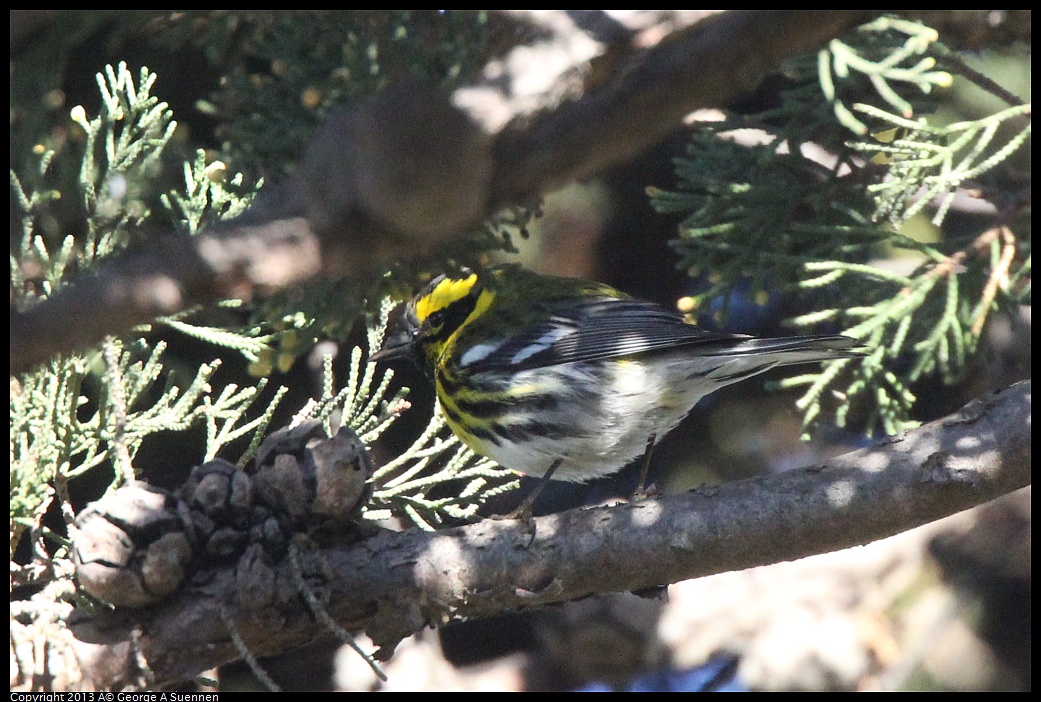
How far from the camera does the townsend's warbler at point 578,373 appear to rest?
1.98 m

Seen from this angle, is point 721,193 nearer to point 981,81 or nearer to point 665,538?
point 981,81

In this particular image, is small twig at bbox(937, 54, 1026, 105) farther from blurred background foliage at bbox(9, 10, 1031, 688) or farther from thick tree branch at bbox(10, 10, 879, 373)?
thick tree branch at bbox(10, 10, 879, 373)

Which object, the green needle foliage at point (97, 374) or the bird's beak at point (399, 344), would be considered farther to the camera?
the bird's beak at point (399, 344)

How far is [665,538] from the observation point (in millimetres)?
1487

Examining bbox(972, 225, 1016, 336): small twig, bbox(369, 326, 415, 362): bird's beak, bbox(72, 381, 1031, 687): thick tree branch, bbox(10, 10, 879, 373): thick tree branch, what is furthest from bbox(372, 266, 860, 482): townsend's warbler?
bbox(10, 10, 879, 373): thick tree branch

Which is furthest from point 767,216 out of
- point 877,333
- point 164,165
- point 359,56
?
point 164,165

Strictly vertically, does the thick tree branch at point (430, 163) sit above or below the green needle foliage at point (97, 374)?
above

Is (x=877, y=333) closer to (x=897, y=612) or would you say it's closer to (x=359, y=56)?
(x=897, y=612)

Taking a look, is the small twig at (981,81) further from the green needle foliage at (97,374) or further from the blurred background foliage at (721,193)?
the green needle foliage at (97,374)

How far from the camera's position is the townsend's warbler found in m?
1.98

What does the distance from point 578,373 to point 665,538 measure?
2.14ft

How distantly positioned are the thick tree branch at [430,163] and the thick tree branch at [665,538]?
2.40 ft

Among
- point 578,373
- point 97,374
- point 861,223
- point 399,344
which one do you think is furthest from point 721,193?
point 97,374

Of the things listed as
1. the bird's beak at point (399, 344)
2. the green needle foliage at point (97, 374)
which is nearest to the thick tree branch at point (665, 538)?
the green needle foliage at point (97, 374)
